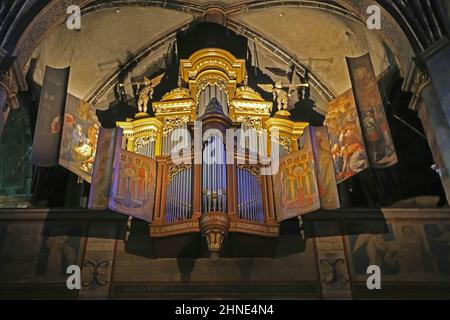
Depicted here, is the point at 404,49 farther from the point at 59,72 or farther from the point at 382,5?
the point at 59,72

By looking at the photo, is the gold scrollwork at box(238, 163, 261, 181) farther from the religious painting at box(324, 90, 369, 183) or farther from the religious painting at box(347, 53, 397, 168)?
the religious painting at box(347, 53, 397, 168)

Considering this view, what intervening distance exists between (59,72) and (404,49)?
769cm

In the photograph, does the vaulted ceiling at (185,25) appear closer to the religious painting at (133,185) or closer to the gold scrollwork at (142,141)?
the gold scrollwork at (142,141)

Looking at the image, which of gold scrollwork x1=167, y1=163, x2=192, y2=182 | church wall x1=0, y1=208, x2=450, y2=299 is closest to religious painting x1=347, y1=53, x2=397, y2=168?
church wall x1=0, y1=208, x2=450, y2=299

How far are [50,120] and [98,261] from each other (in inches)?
125

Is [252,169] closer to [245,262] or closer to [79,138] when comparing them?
[245,262]

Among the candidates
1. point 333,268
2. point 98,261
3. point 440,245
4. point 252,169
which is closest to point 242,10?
point 252,169

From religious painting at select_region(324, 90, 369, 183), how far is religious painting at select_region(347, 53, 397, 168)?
0.15 m

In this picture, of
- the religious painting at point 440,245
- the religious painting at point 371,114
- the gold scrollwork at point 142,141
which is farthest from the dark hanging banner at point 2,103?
the religious painting at point 440,245

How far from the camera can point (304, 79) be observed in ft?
55.7

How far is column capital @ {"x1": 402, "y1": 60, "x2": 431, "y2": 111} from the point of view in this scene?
37.2ft

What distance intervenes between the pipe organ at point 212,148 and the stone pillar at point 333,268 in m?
1.20

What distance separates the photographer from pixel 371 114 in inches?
468

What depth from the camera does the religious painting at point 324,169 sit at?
36.9ft
